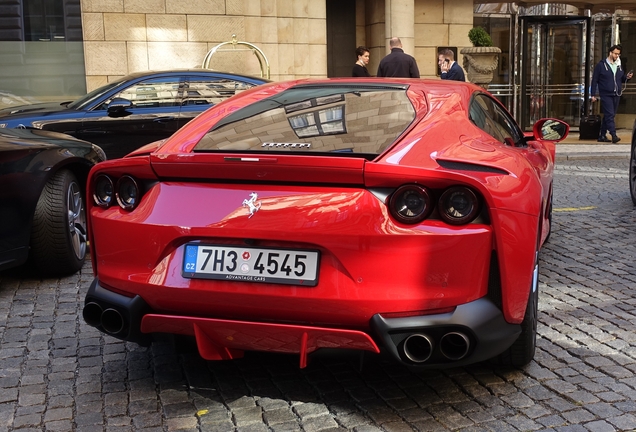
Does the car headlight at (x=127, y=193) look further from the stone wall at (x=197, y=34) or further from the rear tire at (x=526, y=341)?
the stone wall at (x=197, y=34)

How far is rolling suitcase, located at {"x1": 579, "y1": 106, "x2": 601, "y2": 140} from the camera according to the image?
18.3 metres

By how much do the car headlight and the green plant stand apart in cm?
1664

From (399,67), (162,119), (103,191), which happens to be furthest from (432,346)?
(399,67)

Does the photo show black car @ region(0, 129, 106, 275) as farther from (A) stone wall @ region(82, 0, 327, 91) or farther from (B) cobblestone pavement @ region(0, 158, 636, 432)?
(A) stone wall @ region(82, 0, 327, 91)

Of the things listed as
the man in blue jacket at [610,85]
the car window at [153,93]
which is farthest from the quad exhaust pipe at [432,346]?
the man in blue jacket at [610,85]

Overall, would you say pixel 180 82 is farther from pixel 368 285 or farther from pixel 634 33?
pixel 634 33

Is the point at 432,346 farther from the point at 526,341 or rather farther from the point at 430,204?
the point at 526,341

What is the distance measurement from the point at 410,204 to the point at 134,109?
7.64m

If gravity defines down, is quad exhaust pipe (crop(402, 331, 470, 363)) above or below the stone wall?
below

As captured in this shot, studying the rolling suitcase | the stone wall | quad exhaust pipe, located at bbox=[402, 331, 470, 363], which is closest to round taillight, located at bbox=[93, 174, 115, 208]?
quad exhaust pipe, located at bbox=[402, 331, 470, 363]

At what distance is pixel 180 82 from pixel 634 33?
15.0 m

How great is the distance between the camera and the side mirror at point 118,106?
10133 millimetres

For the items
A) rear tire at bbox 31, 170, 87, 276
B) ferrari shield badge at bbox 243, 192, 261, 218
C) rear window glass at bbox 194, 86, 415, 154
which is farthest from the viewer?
rear tire at bbox 31, 170, 87, 276

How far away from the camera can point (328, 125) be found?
3811mm
